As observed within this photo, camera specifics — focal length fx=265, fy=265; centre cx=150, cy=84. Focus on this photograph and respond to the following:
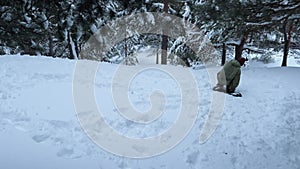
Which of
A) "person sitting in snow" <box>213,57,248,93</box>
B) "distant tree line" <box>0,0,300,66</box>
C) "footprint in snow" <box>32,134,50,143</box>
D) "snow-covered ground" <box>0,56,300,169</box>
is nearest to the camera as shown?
"snow-covered ground" <box>0,56,300,169</box>

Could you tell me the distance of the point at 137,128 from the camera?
5391 millimetres

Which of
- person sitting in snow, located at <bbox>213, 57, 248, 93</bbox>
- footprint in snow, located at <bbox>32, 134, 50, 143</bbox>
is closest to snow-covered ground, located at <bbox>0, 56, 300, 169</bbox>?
footprint in snow, located at <bbox>32, 134, 50, 143</bbox>

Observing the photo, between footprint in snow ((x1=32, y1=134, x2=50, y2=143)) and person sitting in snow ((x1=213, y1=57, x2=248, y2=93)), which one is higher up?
person sitting in snow ((x1=213, y1=57, x2=248, y2=93))

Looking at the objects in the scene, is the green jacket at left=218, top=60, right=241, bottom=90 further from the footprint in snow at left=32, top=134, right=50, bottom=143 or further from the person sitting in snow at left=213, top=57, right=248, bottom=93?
the footprint in snow at left=32, top=134, right=50, bottom=143

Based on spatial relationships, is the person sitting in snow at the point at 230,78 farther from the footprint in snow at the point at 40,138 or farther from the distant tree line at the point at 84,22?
the footprint in snow at the point at 40,138

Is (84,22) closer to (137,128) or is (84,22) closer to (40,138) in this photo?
(137,128)

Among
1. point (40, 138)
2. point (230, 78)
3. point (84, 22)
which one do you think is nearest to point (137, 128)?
point (40, 138)

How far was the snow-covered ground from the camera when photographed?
167 inches

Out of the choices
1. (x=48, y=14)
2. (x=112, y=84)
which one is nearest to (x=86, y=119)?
(x=112, y=84)

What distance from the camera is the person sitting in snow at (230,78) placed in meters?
8.30

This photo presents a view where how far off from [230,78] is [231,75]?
111 millimetres

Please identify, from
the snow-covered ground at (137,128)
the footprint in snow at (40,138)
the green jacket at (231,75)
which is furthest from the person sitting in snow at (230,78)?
the footprint in snow at (40,138)

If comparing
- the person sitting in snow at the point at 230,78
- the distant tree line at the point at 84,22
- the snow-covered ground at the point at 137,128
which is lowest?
the snow-covered ground at the point at 137,128

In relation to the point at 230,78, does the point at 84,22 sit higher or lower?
higher
